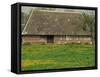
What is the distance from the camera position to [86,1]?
3.84m

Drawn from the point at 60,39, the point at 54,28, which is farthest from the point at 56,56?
the point at 54,28

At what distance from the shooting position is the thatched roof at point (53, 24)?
11.4 feet

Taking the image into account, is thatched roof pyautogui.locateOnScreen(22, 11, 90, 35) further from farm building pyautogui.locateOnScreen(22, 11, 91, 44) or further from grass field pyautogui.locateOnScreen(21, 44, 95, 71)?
grass field pyautogui.locateOnScreen(21, 44, 95, 71)

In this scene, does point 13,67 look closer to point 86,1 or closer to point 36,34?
point 36,34

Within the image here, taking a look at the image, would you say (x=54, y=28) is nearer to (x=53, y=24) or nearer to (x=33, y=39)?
(x=53, y=24)

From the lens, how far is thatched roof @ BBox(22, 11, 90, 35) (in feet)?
11.4

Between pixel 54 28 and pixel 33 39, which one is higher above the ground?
pixel 54 28

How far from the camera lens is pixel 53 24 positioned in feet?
11.6

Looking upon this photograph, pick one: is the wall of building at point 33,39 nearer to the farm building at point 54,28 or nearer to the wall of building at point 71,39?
the farm building at point 54,28

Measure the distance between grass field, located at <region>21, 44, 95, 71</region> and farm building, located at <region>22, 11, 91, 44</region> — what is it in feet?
0.25

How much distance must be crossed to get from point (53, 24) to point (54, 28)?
0.16ft

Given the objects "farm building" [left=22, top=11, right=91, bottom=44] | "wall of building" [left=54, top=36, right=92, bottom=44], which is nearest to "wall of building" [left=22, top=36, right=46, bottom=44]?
"farm building" [left=22, top=11, right=91, bottom=44]

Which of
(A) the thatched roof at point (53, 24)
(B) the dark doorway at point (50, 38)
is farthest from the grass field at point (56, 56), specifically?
(A) the thatched roof at point (53, 24)

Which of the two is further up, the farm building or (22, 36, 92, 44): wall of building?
the farm building
